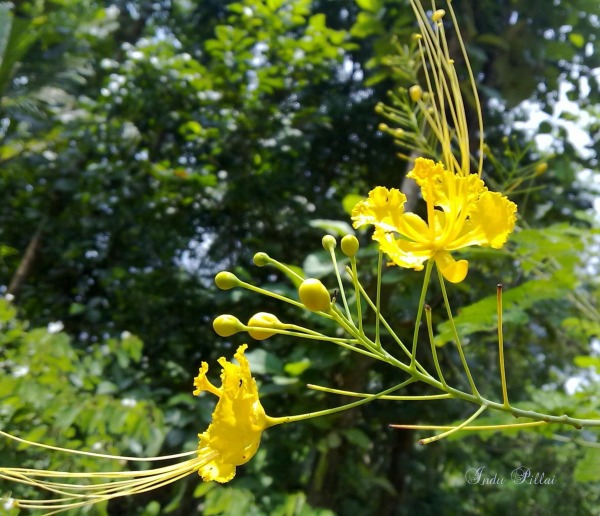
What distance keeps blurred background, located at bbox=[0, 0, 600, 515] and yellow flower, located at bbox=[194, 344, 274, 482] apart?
2.62 ft

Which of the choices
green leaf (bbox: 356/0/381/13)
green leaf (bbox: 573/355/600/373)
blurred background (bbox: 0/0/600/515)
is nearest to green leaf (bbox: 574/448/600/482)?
blurred background (bbox: 0/0/600/515)

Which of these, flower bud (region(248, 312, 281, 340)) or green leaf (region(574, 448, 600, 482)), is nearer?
flower bud (region(248, 312, 281, 340))

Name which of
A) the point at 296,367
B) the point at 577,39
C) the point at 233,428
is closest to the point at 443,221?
the point at 233,428

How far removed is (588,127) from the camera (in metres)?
2.59

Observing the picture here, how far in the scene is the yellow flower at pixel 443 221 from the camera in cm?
68

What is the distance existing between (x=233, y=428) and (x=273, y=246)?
77.8 inches

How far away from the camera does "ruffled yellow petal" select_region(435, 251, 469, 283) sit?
0.66 m

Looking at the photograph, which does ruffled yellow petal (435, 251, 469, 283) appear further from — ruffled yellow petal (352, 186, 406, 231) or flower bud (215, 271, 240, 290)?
flower bud (215, 271, 240, 290)

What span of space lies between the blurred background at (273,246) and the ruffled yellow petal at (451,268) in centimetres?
72

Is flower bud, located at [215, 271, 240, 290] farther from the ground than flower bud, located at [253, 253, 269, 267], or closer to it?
closer to it

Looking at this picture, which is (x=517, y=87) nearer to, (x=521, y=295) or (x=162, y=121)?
(x=521, y=295)

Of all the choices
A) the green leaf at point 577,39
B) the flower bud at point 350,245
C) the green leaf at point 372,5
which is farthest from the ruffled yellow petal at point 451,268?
the green leaf at point 577,39

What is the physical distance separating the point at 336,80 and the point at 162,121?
3.37 ft

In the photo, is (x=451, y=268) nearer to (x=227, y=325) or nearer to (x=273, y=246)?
(x=227, y=325)
